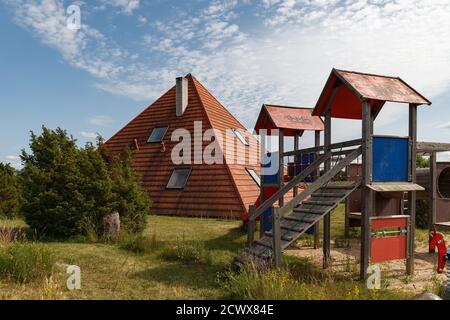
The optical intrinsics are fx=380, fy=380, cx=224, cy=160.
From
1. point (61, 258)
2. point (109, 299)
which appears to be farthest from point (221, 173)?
point (109, 299)

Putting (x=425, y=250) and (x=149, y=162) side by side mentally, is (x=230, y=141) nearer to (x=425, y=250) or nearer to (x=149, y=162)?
(x=149, y=162)

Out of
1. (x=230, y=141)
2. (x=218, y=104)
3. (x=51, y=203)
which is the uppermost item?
(x=218, y=104)

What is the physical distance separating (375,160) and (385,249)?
5.77ft

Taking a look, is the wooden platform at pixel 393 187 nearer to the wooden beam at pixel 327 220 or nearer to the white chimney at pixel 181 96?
the wooden beam at pixel 327 220

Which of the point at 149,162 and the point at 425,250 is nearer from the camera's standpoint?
the point at 425,250

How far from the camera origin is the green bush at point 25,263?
6.24 meters

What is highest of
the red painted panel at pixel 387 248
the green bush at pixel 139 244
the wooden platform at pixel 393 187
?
the wooden platform at pixel 393 187

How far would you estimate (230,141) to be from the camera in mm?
16891

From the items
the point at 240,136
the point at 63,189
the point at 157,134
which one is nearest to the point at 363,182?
the point at 63,189

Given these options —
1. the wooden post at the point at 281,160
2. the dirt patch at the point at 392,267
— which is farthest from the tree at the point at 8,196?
the dirt patch at the point at 392,267

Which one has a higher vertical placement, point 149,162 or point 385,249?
point 149,162

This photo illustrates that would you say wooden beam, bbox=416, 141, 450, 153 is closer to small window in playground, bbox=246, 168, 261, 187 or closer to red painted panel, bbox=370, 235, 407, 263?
red painted panel, bbox=370, 235, 407, 263

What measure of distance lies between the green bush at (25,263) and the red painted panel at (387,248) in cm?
587

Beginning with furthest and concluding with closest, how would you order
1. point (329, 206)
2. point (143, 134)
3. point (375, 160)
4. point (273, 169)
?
point (143, 134)
point (273, 169)
point (375, 160)
point (329, 206)
